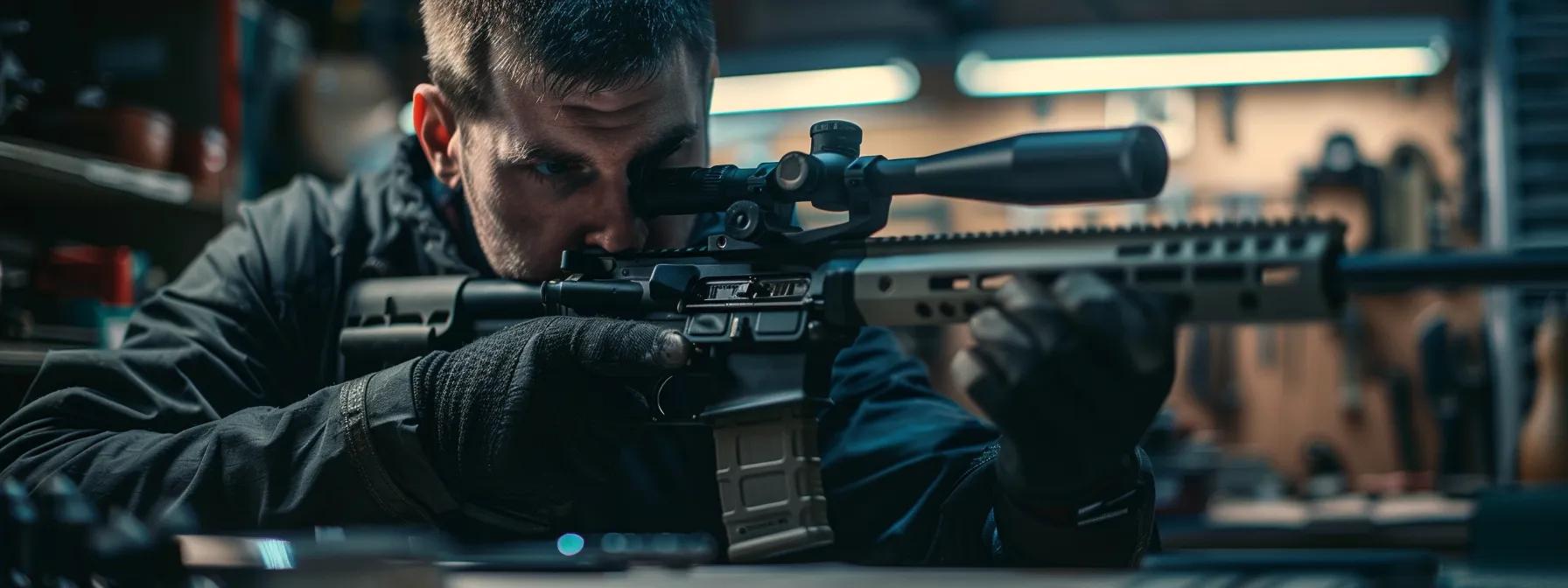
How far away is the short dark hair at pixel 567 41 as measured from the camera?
0.92 metres

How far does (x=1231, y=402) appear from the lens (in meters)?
2.88

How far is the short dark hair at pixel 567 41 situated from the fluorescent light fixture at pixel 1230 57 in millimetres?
1902

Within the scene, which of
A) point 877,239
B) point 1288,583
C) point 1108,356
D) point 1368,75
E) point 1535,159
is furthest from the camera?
point 1368,75

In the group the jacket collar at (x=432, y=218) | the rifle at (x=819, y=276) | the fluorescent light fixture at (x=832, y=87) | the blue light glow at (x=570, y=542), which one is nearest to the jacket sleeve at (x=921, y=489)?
the rifle at (x=819, y=276)

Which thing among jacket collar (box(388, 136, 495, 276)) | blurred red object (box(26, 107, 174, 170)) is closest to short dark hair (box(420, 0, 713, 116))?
jacket collar (box(388, 136, 495, 276))

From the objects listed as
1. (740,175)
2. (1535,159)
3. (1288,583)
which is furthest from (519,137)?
(1535,159)

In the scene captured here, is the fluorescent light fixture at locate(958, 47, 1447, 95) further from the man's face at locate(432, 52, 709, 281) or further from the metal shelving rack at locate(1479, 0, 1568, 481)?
the man's face at locate(432, 52, 709, 281)

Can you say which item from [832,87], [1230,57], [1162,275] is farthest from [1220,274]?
[1230,57]

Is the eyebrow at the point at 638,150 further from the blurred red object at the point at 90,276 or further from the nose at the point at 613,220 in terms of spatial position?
the blurred red object at the point at 90,276

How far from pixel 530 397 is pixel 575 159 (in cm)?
20

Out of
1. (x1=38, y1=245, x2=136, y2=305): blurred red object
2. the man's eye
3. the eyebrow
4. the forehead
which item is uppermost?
the forehead

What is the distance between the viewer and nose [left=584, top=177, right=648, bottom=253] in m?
0.95

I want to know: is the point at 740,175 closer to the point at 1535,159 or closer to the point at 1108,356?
the point at 1108,356

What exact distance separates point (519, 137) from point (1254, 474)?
218cm
